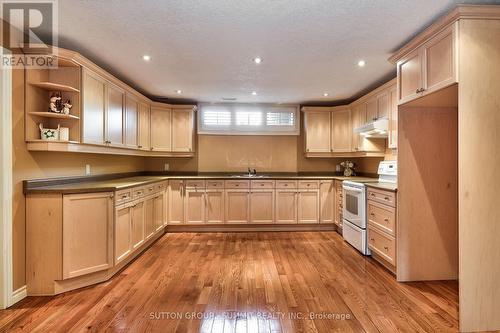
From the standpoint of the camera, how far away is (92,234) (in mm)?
2580

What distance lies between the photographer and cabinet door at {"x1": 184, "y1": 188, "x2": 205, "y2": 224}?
4555mm

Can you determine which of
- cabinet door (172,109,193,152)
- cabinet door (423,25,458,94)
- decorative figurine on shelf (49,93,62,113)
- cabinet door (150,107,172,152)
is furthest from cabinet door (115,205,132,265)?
cabinet door (423,25,458,94)

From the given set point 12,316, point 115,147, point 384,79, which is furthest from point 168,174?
point 384,79

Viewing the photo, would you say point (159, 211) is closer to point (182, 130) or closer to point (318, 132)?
point (182, 130)

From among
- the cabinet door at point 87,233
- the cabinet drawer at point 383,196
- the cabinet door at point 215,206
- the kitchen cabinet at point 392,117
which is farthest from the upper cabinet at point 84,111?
the kitchen cabinet at point 392,117

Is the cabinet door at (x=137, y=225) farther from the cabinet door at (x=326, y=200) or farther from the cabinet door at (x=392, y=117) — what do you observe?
the cabinet door at (x=392, y=117)

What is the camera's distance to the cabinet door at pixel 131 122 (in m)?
3.69

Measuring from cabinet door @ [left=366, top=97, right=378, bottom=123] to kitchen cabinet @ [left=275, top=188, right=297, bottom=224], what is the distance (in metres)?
1.73

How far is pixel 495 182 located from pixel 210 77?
3.23m

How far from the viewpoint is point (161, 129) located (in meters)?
4.69

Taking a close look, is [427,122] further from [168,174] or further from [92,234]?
[168,174]

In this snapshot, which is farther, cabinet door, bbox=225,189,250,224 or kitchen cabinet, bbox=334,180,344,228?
cabinet door, bbox=225,189,250,224

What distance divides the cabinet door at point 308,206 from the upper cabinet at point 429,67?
7.86 ft
